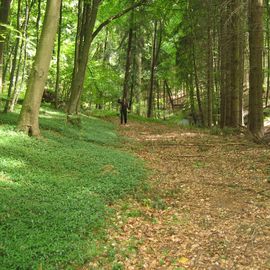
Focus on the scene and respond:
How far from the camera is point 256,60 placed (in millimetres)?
12625

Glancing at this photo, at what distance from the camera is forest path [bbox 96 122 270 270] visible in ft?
17.4

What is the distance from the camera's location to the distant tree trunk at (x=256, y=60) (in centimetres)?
1249

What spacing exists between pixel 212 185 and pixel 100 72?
20.1 m

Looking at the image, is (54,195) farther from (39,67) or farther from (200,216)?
(39,67)

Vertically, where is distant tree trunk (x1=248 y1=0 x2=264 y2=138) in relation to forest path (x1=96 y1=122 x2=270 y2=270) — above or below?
above

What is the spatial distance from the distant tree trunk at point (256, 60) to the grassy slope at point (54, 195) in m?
Answer: 4.99

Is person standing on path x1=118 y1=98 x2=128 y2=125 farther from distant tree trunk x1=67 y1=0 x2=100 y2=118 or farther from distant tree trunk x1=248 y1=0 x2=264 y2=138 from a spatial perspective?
distant tree trunk x1=248 y1=0 x2=264 y2=138

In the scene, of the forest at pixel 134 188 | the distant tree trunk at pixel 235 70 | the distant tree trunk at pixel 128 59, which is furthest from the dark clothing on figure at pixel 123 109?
the distant tree trunk at pixel 235 70

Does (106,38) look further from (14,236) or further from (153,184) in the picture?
(14,236)

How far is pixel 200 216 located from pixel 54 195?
275cm

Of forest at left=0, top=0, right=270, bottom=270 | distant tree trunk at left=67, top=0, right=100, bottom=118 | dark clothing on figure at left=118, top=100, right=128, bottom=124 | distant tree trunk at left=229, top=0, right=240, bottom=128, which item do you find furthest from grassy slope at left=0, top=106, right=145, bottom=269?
dark clothing on figure at left=118, top=100, right=128, bottom=124

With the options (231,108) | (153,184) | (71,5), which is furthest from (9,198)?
(71,5)

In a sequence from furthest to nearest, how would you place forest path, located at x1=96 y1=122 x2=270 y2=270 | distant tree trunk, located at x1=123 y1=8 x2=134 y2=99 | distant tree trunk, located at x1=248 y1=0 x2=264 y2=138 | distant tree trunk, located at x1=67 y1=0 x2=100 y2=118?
distant tree trunk, located at x1=123 y1=8 x2=134 y2=99 → distant tree trunk, located at x1=67 y1=0 x2=100 y2=118 → distant tree trunk, located at x1=248 y1=0 x2=264 y2=138 → forest path, located at x1=96 y1=122 x2=270 y2=270

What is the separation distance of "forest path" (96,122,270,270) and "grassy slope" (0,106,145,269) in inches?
20.8
